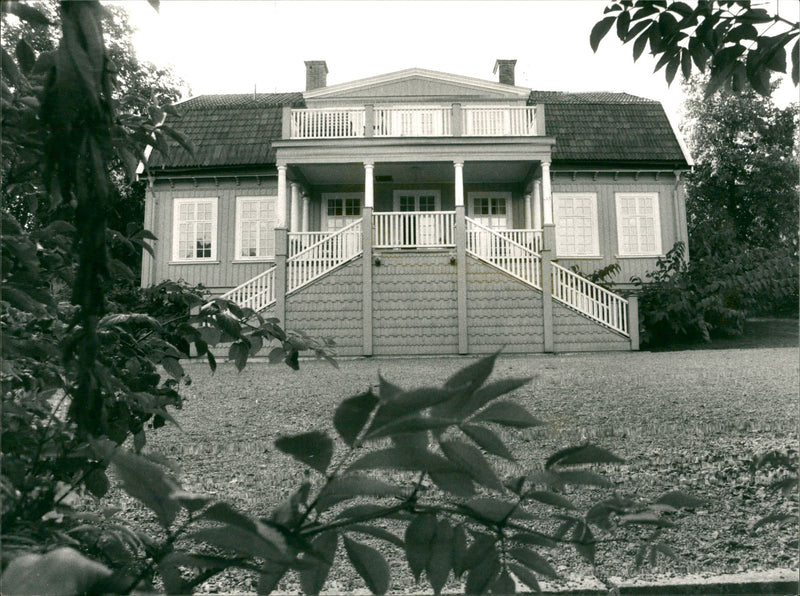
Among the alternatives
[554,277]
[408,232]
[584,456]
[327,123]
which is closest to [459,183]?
[408,232]

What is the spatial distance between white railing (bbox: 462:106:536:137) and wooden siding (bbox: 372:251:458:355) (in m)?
3.66

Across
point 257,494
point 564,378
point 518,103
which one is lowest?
point 257,494

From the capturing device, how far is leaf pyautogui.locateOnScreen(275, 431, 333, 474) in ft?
1.99

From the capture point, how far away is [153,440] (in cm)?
588

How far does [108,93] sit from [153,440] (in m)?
5.79

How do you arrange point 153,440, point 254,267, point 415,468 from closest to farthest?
point 415,468
point 153,440
point 254,267

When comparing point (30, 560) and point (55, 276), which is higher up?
point (55, 276)

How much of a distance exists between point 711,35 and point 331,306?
12844 mm

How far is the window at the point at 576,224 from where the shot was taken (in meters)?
18.7

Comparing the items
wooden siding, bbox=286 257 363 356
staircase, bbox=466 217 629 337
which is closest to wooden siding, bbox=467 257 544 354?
staircase, bbox=466 217 629 337

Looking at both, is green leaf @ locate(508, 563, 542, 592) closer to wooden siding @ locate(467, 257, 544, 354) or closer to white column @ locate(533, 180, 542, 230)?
wooden siding @ locate(467, 257, 544, 354)

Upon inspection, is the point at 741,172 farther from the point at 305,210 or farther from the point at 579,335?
the point at 305,210

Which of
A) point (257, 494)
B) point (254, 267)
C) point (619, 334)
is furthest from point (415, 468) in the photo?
point (254, 267)

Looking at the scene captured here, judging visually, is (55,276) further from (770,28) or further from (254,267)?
(254,267)
